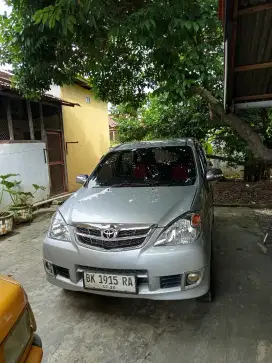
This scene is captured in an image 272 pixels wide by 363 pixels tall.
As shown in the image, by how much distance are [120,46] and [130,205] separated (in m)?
4.30

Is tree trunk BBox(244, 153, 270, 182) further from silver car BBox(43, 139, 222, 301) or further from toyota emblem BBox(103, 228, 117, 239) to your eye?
toyota emblem BBox(103, 228, 117, 239)

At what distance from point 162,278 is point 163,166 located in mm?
1677

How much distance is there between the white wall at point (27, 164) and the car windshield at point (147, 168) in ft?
13.0

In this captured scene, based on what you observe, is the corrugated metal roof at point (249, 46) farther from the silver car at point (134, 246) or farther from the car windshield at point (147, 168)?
the silver car at point (134, 246)

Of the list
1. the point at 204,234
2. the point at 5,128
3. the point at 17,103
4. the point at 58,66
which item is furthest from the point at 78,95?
the point at 204,234

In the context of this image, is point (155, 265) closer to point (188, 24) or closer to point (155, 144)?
point (155, 144)

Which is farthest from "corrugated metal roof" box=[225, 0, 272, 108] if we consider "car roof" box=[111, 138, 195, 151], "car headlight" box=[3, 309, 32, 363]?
"car headlight" box=[3, 309, 32, 363]

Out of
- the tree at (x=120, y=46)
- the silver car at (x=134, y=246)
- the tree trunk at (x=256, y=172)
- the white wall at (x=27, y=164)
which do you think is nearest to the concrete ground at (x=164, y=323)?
the silver car at (x=134, y=246)

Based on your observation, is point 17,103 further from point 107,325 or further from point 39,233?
point 107,325

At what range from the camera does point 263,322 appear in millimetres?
2363

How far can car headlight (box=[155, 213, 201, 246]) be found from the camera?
2281mm

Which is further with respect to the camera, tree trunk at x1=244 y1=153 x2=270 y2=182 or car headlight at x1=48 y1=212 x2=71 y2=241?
tree trunk at x1=244 y1=153 x2=270 y2=182

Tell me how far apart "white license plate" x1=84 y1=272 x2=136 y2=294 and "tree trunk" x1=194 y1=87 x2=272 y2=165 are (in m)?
4.45

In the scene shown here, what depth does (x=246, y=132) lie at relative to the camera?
588 cm
